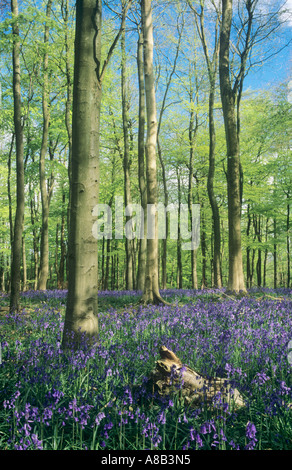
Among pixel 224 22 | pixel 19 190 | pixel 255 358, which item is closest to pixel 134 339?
pixel 255 358

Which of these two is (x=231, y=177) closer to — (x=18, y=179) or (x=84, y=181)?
(x=18, y=179)

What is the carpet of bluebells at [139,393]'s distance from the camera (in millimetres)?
2244

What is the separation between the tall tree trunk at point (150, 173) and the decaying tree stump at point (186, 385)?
208 inches

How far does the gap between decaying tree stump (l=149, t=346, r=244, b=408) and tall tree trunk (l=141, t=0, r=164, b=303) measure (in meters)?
5.27

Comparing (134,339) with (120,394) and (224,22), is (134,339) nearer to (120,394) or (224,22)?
(120,394)

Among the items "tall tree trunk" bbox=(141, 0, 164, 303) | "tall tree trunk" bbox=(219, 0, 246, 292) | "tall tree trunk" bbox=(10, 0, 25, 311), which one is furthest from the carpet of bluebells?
"tall tree trunk" bbox=(219, 0, 246, 292)

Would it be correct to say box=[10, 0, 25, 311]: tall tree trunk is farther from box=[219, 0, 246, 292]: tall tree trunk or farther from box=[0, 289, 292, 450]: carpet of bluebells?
box=[219, 0, 246, 292]: tall tree trunk

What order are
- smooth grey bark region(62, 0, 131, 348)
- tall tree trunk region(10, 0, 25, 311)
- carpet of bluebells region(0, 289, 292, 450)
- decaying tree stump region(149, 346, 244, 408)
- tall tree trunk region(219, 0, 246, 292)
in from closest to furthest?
carpet of bluebells region(0, 289, 292, 450) → decaying tree stump region(149, 346, 244, 408) → smooth grey bark region(62, 0, 131, 348) → tall tree trunk region(10, 0, 25, 311) → tall tree trunk region(219, 0, 246, 292)

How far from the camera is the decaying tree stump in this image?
2.74 m

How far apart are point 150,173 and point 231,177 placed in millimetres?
2296

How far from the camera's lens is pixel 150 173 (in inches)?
349

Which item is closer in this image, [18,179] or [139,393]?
[139,393]

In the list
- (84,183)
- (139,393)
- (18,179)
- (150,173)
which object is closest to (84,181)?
(84,183)

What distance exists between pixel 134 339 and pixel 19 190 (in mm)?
5825
